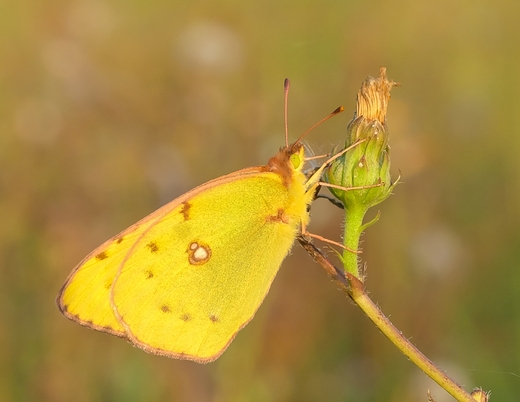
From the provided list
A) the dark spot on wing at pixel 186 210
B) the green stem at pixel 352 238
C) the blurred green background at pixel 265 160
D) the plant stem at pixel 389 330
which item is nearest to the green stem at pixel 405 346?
the plant stem at pixel 389 330

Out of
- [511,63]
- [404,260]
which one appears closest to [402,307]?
[404,260]

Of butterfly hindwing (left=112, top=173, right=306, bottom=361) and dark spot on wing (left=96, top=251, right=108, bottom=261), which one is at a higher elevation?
dark spot on wing (left=96, top=251, right=108, bottom=261)


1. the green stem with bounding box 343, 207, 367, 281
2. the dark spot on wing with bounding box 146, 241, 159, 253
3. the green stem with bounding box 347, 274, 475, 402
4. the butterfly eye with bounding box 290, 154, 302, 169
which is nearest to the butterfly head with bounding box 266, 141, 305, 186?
the butterfly eye with bounding box 290, 154, 302, 169

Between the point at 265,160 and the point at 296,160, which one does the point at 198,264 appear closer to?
the point at 296,160

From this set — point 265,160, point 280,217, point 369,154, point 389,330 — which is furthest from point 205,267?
point 265,160

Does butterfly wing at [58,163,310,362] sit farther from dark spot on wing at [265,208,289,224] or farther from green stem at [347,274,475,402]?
green stem at [347,274,475,402]

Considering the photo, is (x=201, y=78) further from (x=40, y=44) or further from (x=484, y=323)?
(x=484, y=323)

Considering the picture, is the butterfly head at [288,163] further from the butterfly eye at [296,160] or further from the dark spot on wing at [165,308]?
the dark spot on wing at [165,308]
